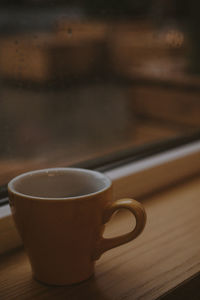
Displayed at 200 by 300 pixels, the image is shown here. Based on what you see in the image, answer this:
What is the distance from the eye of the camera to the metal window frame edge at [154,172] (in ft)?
1.92

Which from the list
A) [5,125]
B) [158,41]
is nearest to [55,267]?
[5,125]

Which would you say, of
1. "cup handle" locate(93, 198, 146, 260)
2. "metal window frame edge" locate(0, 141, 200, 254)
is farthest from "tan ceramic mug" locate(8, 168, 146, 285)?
"metal window frame edge" locate(0, 141, 200, 254)

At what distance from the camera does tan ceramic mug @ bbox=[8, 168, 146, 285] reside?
1.21ft

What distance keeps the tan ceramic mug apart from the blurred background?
0.19 meters

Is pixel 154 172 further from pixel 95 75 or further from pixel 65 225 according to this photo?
pixel 95 75

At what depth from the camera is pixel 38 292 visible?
40 centimetres

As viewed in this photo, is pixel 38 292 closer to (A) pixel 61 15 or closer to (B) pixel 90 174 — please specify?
(B) pixel 90 174

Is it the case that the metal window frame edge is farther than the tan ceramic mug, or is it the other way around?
the metal window frame edge

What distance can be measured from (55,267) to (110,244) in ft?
0.19

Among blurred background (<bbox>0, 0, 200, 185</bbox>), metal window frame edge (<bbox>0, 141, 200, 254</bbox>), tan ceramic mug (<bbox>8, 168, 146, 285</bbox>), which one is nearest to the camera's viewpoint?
tan ceramic mug (<bbox>8, 168, 146, 285</bbox>)

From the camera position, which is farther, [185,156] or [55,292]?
[185,156]

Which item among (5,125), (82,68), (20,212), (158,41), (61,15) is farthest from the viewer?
(158,41)

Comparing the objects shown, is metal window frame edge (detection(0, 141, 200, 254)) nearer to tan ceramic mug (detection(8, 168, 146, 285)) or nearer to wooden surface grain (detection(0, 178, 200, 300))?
wooden surface grain (detection(0, 178, 200, 300))

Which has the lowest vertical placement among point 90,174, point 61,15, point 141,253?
point 141,253
